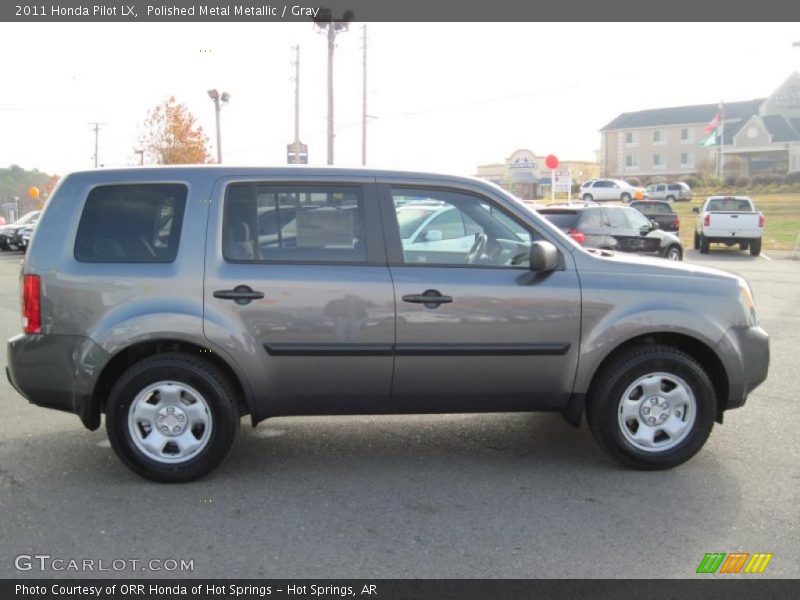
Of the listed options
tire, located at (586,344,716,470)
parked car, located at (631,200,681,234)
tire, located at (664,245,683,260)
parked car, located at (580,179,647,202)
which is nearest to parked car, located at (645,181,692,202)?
parked car, located at (580,179,647,202)

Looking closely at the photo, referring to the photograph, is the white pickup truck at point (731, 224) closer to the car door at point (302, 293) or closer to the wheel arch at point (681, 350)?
the wheel arch at point (681, 350)

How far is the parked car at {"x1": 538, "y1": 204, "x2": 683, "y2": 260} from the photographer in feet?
47.7

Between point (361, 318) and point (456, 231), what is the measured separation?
830 mm

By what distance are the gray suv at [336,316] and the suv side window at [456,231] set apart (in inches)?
0.5

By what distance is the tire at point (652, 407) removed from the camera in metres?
4.87

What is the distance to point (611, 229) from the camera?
15.2 metres

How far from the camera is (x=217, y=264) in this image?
15.3ft

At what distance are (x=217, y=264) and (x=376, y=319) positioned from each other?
0.98m

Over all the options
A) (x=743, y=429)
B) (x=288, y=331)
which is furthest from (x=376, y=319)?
(x=743, y=429)

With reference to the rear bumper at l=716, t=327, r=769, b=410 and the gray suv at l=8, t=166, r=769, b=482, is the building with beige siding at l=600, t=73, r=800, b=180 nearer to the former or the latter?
the rear bumper at l=716, t=327, r=769, b=410

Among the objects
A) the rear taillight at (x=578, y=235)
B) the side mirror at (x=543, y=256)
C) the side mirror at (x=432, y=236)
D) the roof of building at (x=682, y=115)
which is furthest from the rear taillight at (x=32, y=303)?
the roof of building at (x=682, y=115)

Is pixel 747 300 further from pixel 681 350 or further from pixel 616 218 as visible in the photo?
pixel 616 218

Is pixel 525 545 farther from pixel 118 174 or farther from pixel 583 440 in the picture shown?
pixel 118 174

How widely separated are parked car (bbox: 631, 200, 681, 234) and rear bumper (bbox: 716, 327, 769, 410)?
21.6 metres
